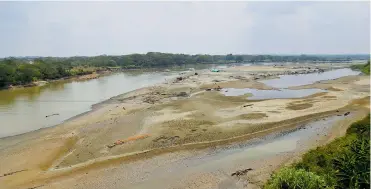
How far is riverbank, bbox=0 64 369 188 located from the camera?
20703 millimetres

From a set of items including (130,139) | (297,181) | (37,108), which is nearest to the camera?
(297,181)

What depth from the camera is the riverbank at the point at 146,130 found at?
67.9ft

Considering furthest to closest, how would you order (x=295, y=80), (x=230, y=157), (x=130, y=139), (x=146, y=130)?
(x=295, y=80) → (x=146, y=130) → (x=130, y=139) → (x=230, y=157)

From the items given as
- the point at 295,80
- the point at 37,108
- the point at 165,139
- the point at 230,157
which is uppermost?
the point at 295,80

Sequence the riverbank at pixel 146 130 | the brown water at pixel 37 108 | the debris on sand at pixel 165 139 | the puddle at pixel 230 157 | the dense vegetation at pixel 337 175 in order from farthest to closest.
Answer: the brown water at pixel 37 108 → the debris on sand at pixel 165 139 → the riverbank at pixel 146 130 → the puddle at pixel 230 157 → the dense vegetation at pixel 337 175

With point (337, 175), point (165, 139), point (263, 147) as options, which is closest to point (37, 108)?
point (165, 139)

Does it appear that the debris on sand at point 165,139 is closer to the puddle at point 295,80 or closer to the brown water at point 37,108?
the brown water at point 37,108

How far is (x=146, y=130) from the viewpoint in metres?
27.1

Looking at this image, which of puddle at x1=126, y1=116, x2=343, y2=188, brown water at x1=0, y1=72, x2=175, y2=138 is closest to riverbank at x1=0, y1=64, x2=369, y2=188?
puddle at x1=126, y1=116, x2=343, y2=188

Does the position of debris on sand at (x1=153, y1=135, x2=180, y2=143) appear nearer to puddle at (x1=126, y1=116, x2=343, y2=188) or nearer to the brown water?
puddle at (x1=126, y1=116, x2=343, y2=188)

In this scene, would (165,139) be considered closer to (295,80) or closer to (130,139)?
(130,139)

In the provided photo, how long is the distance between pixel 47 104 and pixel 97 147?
24.1 m

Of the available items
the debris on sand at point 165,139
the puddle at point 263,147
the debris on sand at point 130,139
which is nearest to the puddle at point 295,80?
the puddle at point 263,147

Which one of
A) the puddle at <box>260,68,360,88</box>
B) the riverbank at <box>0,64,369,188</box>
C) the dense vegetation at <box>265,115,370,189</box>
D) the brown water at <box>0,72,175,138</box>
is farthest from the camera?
the puddle at <box>260,68,360,88</box>
